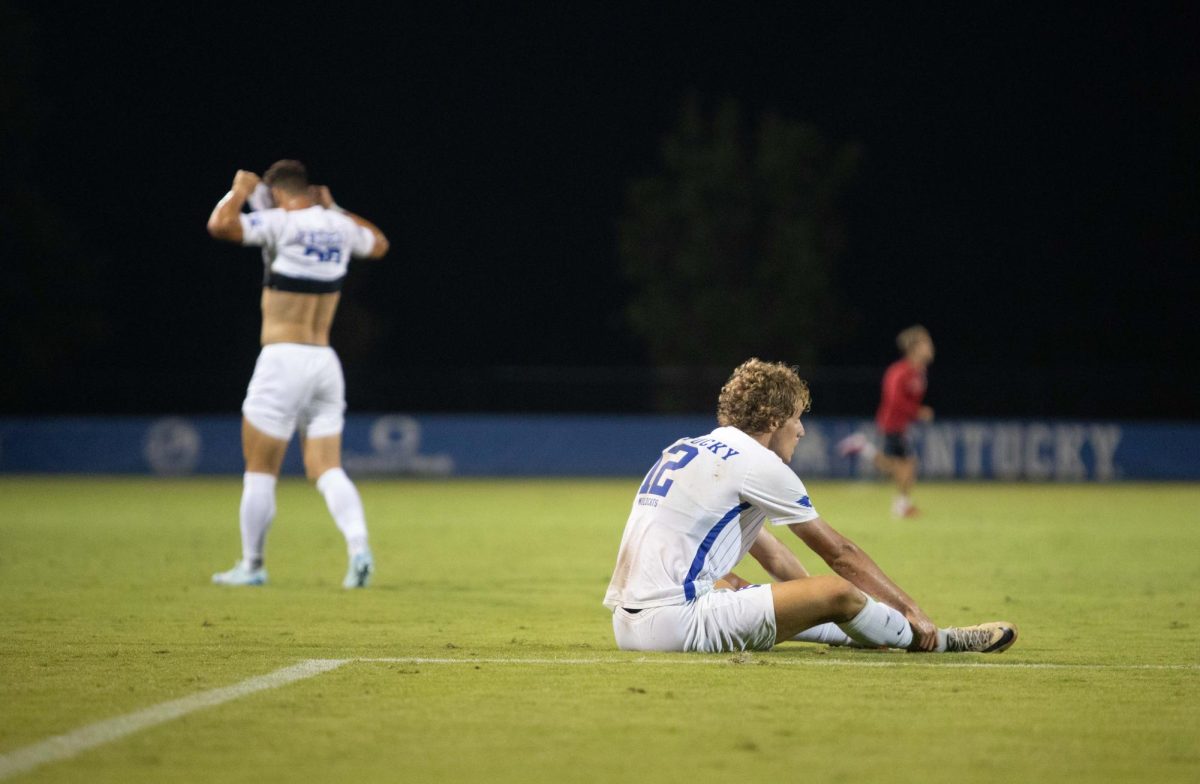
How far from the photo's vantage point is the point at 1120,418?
112 feet

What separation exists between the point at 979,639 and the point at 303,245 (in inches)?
210

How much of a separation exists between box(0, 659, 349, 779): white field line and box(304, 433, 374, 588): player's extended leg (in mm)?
3771

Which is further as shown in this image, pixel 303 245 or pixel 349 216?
pixel 349 216

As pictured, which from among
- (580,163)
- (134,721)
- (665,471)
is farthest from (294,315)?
(580,163)

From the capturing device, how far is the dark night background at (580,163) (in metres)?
48.1

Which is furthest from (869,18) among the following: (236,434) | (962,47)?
(236,434)

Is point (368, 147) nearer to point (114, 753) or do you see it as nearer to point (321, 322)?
point (321, 322)

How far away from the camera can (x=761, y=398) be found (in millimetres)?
7438

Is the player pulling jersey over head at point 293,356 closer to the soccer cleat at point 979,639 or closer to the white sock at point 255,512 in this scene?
the white sock at point 255,512

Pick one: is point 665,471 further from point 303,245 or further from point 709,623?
point 303,245

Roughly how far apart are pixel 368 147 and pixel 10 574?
1778 inches

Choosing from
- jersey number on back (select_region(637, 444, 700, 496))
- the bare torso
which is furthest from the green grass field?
the bare torso

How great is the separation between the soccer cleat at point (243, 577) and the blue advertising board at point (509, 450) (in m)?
19.1

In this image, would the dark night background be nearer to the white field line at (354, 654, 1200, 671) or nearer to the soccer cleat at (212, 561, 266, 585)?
the soccer cleat at (212, 561, 266, 585)
